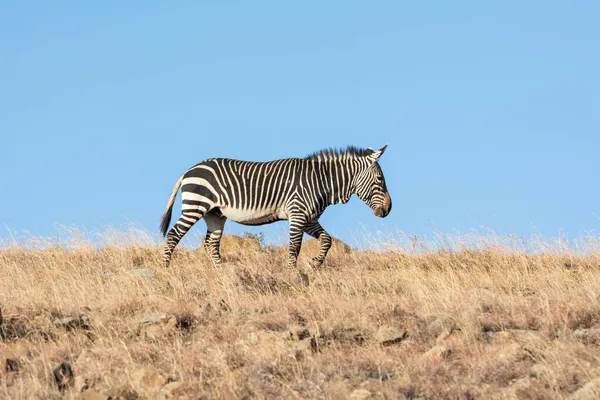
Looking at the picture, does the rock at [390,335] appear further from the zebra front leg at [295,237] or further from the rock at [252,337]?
the zebra front leg at [295,237]

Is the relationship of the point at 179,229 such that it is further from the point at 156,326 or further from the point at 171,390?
the point at 171,390

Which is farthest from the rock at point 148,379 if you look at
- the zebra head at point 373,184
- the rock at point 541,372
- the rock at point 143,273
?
the zebra head at point 373,184

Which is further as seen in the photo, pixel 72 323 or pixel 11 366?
pixel 72 323

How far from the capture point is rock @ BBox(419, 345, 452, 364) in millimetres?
7047

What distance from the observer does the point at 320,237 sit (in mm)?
14711

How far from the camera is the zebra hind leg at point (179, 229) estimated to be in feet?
48.8

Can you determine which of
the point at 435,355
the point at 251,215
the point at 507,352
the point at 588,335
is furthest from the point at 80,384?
the point at 251,215

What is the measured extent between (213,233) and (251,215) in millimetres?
941

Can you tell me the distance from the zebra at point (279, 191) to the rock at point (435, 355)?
7.46 metres

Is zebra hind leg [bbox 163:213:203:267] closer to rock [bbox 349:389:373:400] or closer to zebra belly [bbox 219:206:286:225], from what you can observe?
zebra belly [bbox 219:206:286:225]

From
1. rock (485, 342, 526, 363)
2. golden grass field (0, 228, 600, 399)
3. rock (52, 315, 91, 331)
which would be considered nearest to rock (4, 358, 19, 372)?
golden grass field (0, 228, 600, 399)

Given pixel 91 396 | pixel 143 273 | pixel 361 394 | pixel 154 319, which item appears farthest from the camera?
pixel 143 273

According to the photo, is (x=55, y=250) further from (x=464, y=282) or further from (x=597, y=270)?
(x=597, y=270)

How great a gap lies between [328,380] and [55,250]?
35.5 feet
